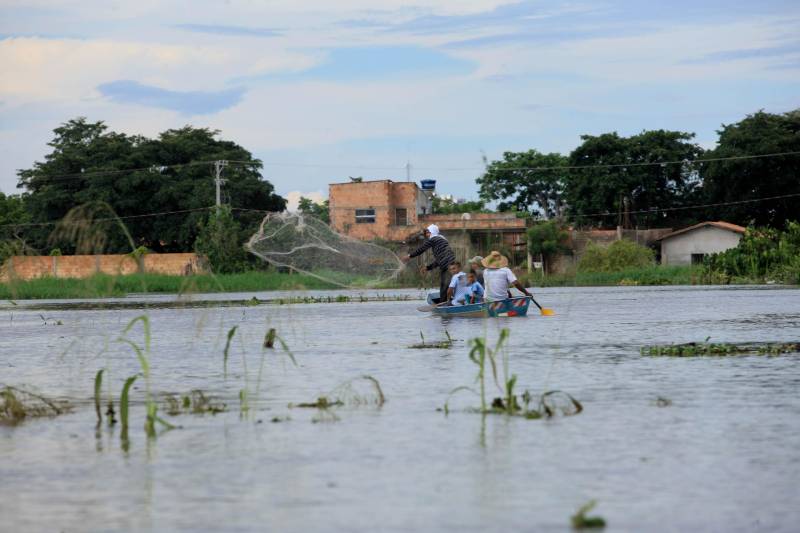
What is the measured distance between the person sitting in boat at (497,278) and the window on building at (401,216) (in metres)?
45.4

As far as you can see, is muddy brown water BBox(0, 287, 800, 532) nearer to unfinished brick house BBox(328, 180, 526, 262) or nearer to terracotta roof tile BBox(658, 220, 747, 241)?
terracotta roof tile BBox(658, 220, 747, 241)

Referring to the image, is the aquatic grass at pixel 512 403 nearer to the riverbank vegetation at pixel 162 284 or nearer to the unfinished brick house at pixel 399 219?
the riverbank vegetation at pixel 162 284

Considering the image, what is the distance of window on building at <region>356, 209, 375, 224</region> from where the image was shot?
66562 mm

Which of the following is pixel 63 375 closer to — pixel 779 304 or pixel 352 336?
pixel 352 336

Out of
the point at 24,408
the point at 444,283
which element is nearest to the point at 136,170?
the point at 444,283

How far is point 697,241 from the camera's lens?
203 ft

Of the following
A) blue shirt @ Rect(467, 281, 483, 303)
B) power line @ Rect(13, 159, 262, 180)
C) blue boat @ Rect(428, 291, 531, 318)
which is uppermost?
power line @ Rect(13, 159, 262, 180)

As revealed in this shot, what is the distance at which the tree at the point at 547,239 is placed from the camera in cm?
6138

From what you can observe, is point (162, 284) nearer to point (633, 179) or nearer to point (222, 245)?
point (222, 245)

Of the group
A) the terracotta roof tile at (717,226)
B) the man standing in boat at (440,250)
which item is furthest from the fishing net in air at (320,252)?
the terracotta roof tile at (717,226)

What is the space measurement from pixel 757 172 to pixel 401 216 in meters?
19.9

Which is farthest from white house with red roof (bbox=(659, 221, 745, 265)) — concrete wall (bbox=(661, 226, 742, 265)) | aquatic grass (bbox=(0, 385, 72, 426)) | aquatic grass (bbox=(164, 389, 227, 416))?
aquatic grass (bbox=(0, 385, 72, 426))

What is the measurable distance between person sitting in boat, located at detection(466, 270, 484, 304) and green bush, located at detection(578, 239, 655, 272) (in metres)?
36.2

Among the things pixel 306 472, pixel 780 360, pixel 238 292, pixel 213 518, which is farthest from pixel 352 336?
pixel 238 292
